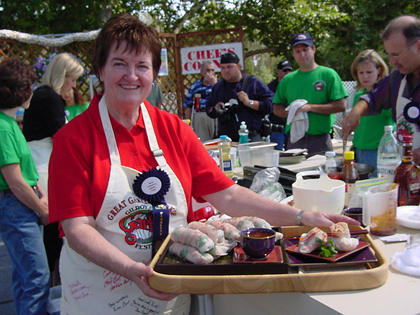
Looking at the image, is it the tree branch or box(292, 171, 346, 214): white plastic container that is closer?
box(292, 171, 346, 214): white plastic container

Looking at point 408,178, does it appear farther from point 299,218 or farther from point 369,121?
point 369,121

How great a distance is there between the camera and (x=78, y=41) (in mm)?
8078

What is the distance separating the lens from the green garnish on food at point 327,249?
1.24 metres

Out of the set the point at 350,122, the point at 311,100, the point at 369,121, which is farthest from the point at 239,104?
the point at 350,122

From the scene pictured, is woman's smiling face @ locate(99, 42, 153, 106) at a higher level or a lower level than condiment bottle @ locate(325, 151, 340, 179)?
higher

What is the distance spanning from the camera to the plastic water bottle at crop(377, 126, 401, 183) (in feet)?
6.49

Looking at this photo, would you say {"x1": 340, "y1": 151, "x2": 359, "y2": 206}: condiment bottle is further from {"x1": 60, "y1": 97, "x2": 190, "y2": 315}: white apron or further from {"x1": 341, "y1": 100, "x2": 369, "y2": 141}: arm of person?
{"x1": 60, "y1": 97, "x2": 190, "y2": 315}: white apron

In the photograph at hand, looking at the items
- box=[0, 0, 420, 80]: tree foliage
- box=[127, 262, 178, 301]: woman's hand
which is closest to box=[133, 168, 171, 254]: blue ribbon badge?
box=[127, 262, 178, 301]: woman's hand

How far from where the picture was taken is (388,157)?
2.03 meters

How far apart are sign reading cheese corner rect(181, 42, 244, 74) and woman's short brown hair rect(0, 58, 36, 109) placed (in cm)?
601

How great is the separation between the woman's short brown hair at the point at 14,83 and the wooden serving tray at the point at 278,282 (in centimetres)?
204

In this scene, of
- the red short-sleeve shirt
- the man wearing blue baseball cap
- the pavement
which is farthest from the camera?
the man wearing blue baseball cap

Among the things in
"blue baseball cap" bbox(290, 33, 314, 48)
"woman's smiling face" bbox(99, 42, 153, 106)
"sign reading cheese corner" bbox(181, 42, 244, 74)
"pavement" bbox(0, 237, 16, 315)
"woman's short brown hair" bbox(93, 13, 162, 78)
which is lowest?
"pavement" bbox(0, 237, 16, 315)

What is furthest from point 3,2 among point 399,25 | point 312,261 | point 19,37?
point 312,261
